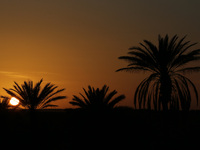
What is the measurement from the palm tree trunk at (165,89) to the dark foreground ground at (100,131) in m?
1.41

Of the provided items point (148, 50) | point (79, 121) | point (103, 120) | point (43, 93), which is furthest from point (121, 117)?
point (43, 93)

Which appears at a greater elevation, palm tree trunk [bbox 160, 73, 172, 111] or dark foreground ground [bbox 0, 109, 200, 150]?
palm tree trunk [bbox 160, 73, 172, 111]

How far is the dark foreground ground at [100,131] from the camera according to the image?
62.5ft

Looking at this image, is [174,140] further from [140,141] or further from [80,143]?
[80,143]

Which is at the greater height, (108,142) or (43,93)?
(43,93)

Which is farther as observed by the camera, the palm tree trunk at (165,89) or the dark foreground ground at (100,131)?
the palm tree trunk at (165,89)

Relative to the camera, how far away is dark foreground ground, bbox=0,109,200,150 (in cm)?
1905

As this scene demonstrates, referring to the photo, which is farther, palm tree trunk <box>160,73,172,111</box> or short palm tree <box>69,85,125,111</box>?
palm tree trunk <box>160,73,172,111</box>

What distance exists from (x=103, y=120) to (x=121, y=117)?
1.11 meters

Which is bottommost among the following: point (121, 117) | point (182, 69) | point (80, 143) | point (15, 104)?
point (80, 143)

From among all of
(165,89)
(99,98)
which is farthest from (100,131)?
(165,89)

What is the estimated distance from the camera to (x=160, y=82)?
101 ft

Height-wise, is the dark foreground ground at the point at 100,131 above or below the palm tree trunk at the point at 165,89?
below

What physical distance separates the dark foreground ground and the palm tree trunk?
1.41 meters
